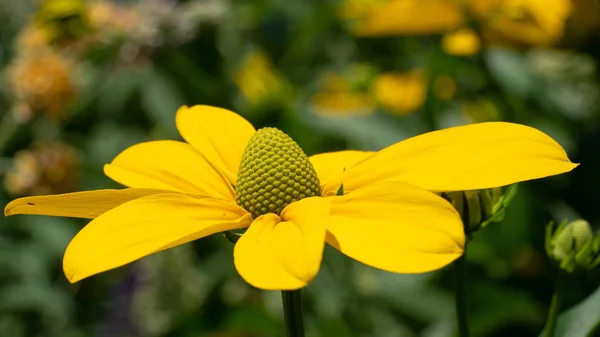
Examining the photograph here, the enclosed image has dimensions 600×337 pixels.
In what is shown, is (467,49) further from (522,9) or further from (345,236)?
(345,236)

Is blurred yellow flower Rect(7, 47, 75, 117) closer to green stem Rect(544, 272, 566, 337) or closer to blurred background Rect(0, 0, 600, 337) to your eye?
blurred background Rect(0, 0, 600, 337)

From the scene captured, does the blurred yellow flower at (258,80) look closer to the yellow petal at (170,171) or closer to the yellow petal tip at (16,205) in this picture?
the yellow petal at (170,171)

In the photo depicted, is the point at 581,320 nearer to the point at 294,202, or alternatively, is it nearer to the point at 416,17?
the point at 294,202

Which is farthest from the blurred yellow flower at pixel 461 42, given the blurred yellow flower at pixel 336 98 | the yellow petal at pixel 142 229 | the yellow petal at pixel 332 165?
the yellow petal at pixel 142 229

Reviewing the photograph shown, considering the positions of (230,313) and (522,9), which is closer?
(230,313)

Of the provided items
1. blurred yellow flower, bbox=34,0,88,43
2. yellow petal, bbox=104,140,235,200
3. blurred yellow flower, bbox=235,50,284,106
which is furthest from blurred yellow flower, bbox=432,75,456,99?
yellow petal, bbox=104,140,235,200

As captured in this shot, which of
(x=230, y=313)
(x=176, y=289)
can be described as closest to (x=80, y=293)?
(x=176, y=289)

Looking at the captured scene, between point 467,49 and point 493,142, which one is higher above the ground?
point 493,142
